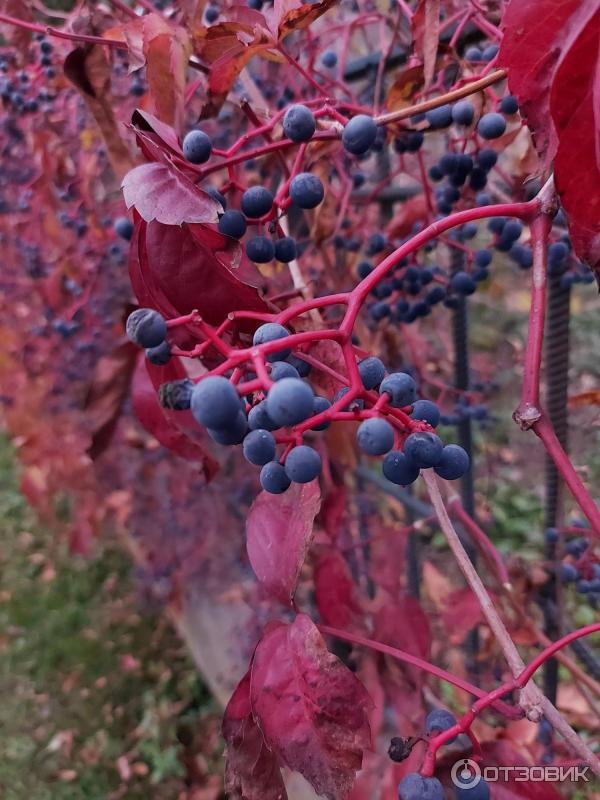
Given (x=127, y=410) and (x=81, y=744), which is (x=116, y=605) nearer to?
(x=81, y=744)

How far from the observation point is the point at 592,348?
3.47m

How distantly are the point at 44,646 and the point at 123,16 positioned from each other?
8.21 ft

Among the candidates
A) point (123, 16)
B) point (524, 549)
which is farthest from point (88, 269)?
point (524, 549)

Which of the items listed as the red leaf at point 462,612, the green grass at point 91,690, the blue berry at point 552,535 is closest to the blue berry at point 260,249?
the red leaf at point 462,612

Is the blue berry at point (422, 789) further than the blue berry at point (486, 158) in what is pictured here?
No

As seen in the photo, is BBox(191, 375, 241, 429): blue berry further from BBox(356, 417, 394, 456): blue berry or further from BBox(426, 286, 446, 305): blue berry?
BBox(426, 286, 446, 305): blue berry

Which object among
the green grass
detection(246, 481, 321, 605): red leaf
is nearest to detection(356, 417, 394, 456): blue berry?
detection(246, 481, 321, 605): red leaf

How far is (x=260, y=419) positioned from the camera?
466mm

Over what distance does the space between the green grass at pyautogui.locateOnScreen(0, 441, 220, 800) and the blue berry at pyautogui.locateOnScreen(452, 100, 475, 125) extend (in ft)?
7.10

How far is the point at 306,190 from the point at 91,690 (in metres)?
2.45

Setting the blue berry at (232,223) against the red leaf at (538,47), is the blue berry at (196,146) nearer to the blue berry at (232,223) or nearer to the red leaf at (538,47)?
the blue berry at (232,223)

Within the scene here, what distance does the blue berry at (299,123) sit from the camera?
0.61 metres

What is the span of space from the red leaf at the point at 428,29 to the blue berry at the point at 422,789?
2.34ft

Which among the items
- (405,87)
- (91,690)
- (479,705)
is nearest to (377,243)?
(405,87)
